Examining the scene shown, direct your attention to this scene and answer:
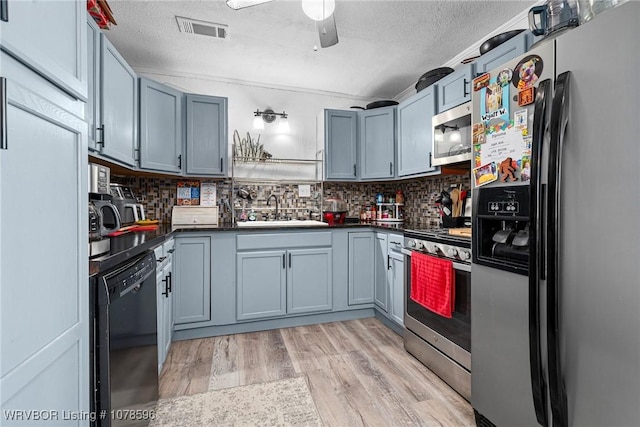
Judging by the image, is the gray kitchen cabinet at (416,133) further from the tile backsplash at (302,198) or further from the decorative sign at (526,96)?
the decorative sign at (526,96)

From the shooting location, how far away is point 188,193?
3111 mm

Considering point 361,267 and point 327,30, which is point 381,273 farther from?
point 327,30

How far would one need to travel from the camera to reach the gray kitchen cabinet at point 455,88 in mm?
2221

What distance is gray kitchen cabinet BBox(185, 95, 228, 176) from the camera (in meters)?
2.82

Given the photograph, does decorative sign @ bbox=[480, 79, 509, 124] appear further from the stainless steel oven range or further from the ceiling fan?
the ceiling fan

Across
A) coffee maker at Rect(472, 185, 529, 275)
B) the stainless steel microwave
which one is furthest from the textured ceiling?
coffee maker at Rect(472, 185, 529, 275)

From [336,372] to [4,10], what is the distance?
2149 millimetres

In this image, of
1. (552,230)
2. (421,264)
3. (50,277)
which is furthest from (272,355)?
(552,230)

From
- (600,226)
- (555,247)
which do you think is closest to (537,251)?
(555,247)

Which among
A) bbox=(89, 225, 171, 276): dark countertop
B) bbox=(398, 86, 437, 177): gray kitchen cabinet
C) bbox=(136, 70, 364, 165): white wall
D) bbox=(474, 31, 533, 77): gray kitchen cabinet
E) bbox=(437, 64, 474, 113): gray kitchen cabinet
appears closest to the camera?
bbox=(89, 225, 171, 276): dark countertop

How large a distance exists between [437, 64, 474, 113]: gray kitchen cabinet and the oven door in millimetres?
1289

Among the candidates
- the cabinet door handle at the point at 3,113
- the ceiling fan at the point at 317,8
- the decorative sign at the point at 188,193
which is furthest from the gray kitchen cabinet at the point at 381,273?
the cabinet door handle at the point at 3,113

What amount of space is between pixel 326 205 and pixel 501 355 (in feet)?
7.83

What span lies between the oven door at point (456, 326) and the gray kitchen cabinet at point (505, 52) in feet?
4.33
